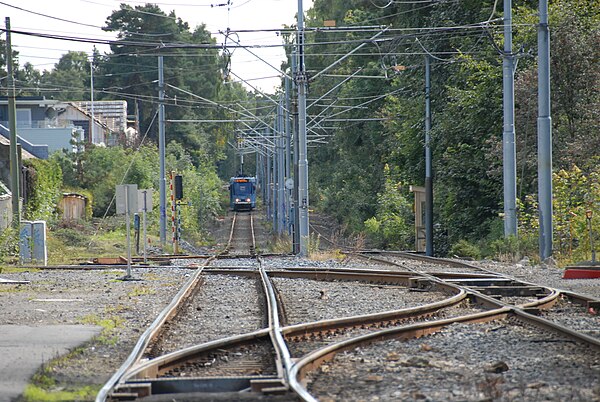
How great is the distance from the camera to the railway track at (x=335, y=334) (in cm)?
766

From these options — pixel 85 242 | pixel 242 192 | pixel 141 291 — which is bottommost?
pixel 85 242

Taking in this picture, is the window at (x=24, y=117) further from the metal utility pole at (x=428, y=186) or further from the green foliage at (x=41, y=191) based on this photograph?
the metal utility pole at (x=428, y=186)

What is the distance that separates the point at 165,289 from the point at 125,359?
8709mm

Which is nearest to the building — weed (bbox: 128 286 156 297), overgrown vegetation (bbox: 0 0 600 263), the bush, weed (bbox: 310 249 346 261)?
overgrown vegetation (bbox: 0 0 600 263)

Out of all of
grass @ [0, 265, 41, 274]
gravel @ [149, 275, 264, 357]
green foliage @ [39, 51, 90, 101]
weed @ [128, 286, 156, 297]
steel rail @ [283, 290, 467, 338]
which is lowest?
grass @ [0, 265, 41, 274]

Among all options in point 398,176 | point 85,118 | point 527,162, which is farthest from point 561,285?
point 85,118

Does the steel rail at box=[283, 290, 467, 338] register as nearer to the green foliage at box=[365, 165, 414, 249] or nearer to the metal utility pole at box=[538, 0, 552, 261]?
the metal utility pole at box=[538, 0, 552, 261]

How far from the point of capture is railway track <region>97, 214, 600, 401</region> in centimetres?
766

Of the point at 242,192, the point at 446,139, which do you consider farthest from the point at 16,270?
the point at 242,192

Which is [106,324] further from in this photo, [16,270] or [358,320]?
[16,270]

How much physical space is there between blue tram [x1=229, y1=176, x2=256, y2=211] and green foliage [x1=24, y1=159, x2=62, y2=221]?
4672cm

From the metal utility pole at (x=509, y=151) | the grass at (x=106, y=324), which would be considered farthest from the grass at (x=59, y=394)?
the metal utility pole at (x=509, y=151)

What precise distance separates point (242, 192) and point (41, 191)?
53515 mm

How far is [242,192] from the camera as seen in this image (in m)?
100
